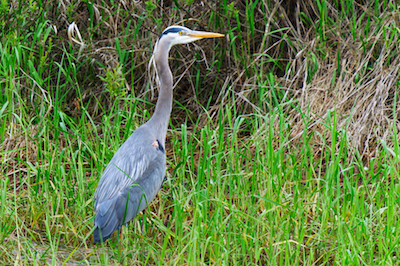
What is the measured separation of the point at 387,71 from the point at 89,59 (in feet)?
8.88

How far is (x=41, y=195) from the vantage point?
11.6 ft

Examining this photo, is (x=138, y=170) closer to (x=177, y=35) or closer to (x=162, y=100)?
(x=162, y=100)

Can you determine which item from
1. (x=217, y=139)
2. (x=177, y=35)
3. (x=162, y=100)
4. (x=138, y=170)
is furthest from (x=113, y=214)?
(x=177, y=35)

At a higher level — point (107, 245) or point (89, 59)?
point (89, 59)

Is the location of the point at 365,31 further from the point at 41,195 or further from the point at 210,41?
the point at 41,195

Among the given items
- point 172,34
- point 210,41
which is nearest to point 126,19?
point 210,41

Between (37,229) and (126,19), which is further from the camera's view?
(126,19)

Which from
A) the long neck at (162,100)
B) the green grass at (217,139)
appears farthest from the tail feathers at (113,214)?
the long neck at (162,100)

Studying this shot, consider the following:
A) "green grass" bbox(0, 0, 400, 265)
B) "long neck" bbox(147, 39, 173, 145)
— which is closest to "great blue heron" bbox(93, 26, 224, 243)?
"long neck" bbox(147, 39, 173, 145)

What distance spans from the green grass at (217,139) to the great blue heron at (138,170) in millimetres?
159

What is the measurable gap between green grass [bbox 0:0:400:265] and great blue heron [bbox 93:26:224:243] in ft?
0.52

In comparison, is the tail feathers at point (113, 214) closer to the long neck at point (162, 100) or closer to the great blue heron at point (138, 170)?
the great blue heron at point (138, 170)

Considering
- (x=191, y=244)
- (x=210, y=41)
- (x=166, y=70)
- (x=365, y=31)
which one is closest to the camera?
(x=191, y=244)

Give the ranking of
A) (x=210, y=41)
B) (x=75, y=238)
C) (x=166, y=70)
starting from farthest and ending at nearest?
(x=210, y=41)
(x=166, y=70)
(x=75, y=238)
